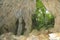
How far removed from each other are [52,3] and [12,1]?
39.0 inches

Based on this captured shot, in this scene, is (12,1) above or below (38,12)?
above

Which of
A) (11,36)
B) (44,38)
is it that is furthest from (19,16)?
(44,38)

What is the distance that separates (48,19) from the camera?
3617mm

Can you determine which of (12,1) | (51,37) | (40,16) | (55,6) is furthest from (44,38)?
(12,1)

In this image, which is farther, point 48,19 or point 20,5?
point 48,19

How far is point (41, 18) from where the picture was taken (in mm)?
3656

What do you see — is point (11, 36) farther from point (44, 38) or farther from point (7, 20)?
point (44, 38)

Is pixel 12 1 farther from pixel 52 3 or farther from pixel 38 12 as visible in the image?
pixel 52 3

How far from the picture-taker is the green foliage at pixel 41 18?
11.7 feet

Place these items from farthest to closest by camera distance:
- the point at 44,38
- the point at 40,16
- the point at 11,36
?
the point at 40,16
the point at 11,36
the point at 44,38

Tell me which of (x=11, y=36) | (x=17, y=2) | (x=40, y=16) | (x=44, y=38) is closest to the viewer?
(x=44, y=38)

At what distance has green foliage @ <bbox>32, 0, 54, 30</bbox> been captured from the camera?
3562 millimetres

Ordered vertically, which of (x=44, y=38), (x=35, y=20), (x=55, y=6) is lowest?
(x=44, y=38)

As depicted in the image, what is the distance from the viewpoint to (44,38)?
9.66 feet
